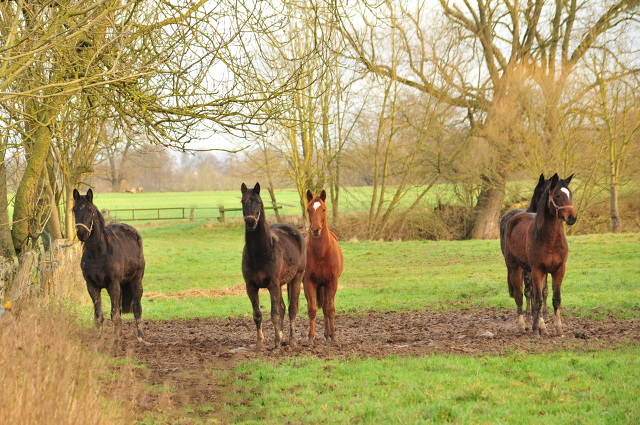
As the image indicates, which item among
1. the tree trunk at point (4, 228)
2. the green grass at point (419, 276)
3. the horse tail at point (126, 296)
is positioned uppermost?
the tree trunk at point (4, 228)

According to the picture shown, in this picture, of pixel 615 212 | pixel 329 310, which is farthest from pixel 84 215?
pixel 615 212

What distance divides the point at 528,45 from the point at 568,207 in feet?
70.4

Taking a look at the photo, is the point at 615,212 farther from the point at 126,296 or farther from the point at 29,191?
the point at 29,191

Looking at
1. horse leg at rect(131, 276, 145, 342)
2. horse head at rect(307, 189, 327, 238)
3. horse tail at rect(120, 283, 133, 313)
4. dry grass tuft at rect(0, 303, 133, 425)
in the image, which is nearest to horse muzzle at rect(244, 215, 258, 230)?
horse head at rect(307, 189, 327, 238)

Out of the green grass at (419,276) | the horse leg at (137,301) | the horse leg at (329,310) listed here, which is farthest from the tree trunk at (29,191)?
the horse leg at (329,310)

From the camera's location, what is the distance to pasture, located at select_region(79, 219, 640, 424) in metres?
5.12

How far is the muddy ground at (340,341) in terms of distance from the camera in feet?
21.9

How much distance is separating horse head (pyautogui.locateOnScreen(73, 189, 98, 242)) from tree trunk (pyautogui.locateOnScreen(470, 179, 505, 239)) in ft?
74.5

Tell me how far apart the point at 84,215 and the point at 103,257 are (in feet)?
2.62

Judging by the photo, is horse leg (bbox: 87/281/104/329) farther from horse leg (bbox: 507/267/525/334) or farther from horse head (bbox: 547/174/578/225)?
horse head (bbox: 547/174/578/225)

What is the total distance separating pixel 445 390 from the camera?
18.2 feet

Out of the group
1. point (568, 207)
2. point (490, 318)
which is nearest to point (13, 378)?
point (568, 207)

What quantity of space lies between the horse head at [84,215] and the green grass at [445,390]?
109 inches

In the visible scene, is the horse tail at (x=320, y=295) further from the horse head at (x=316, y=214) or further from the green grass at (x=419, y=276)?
the green grass at (x=419, y=276)
